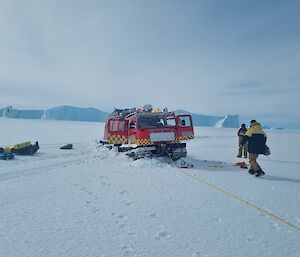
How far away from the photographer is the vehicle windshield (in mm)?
11469

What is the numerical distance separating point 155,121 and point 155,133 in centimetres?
127

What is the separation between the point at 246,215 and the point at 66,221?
3.36 metres

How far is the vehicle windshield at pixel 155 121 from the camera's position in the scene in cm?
1147

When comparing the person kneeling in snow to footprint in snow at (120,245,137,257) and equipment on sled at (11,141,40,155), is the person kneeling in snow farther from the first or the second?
Answer: equipment on sled at (11,141,40,155)

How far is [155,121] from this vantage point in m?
11.8

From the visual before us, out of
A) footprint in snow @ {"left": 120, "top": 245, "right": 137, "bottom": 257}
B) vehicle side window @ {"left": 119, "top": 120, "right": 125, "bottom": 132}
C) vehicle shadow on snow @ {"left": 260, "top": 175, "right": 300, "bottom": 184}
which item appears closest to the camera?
footprint in snow @ {"left": 120, "top": 245, "right": 137, "bottom": 257}

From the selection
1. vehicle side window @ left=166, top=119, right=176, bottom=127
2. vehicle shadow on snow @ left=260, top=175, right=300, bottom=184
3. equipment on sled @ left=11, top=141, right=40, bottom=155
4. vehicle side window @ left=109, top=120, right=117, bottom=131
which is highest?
vehicle side window @ left=166, top=119, right=176, bottom=127

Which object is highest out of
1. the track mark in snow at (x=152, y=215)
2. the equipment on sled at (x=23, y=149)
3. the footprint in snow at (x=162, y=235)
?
the equipment on sled at (x=23, y=149)

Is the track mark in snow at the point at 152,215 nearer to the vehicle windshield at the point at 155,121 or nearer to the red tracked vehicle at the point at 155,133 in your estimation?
the red tracked vehicle at the point at 155,133

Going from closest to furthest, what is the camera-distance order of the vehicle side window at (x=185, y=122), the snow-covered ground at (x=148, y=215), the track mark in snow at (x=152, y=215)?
the snow-covered ground at (x=148, y=215) < the track mark in snow at (x=152, y=215) < the vehicle side window at (x=185, y=122)

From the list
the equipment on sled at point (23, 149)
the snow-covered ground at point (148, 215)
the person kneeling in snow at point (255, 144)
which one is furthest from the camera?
the equipment on sled at point (23, 149)

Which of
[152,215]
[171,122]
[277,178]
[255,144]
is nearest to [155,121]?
[171,122]

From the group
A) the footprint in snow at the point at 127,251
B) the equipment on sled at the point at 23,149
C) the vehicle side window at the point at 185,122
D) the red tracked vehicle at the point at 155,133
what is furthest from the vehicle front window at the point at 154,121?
the footprint in snow at the point at 127,251

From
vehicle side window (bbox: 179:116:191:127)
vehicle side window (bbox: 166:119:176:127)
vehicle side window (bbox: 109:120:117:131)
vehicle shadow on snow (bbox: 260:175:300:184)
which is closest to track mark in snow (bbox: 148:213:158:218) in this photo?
vehicle shadow on snow (bbox: 260:175:300:184)
